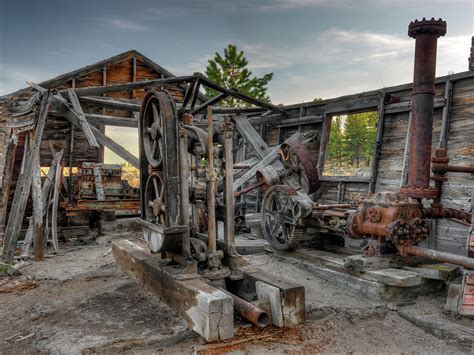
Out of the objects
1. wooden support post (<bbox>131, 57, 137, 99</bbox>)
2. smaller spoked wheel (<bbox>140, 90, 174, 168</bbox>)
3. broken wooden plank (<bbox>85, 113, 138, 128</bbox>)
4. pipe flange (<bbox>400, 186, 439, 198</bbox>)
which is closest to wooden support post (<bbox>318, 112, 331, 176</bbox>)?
pipe flange (<bbox>400, 186, 439, 198</bbox>)

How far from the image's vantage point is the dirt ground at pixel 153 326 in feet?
11.1

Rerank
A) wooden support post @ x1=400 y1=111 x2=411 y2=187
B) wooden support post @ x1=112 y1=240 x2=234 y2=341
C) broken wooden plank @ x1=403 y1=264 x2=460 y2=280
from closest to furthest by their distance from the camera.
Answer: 1. wooden support post @ x1=112 y1=240 x2=234 y2=341
2. broken wooden plank @ x1=403 y1=264 x2=460 y2=280
3. wooden support post @ x1=400 y1=111 x2=411 y2=187

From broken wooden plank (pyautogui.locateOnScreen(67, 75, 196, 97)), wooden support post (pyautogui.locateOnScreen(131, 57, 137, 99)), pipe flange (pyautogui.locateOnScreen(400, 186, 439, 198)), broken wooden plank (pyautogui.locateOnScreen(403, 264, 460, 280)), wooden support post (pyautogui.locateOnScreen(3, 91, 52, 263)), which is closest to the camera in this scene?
broken wooden plank (pyautogui.locateOnScreen(403, 264, 460, 280))

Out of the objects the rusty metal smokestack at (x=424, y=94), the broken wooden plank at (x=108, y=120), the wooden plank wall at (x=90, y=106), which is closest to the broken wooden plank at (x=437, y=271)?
the rusty metal smokestack at (x=424, y=94)

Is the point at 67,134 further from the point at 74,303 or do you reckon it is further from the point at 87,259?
the point at 74,303

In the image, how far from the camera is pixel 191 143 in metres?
4.46

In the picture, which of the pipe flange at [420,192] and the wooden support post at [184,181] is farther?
the pipe flange at [420,192]

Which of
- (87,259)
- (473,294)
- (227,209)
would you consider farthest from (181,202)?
(87,259)

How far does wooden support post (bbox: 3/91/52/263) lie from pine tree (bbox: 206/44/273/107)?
1391cm

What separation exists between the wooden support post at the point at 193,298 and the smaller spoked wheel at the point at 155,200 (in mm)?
558

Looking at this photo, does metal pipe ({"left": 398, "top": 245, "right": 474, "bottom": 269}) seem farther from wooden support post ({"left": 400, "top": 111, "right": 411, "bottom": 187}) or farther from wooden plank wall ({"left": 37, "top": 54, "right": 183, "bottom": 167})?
wooden plank wall ({"left": 37, "top": 54, "right": 183, "bottom": 167})

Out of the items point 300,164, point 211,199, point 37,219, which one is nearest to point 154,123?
point 211,199

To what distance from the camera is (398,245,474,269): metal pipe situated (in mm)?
4230

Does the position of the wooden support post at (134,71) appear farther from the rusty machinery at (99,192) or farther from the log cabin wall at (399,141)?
the log cabin wall at (399,141)
